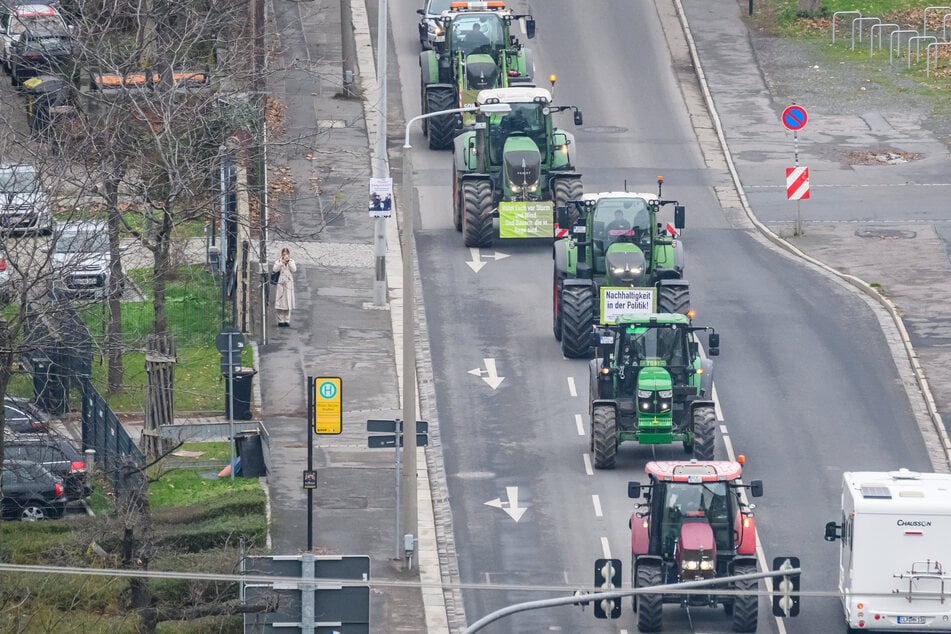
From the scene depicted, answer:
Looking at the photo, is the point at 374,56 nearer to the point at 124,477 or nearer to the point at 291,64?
the point at 291,64

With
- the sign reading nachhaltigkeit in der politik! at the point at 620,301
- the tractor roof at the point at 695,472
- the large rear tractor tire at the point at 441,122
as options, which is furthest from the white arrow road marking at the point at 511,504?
the large rear tractor tire at the point at 441,122

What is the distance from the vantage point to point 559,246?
4372 cm

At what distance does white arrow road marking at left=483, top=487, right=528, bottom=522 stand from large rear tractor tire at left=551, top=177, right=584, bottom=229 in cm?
1170

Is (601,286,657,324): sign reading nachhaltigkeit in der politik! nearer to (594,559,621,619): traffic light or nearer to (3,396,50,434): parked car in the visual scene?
(3,396,50,434): parked car

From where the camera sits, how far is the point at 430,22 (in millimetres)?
60062

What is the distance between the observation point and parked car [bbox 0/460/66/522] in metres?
35.2

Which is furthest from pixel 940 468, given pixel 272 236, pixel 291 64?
pixel 291 64

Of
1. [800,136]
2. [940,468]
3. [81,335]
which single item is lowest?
[940,468]

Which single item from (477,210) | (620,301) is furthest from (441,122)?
(620,301)

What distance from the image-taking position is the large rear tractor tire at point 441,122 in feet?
180

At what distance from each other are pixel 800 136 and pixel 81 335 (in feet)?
89.3

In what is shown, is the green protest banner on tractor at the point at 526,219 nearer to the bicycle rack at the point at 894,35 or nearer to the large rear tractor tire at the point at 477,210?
the large rear tractor tire at the point at 477,210

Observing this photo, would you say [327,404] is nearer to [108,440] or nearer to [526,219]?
[108,440]

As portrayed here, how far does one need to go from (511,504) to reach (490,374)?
5677 millimetres
